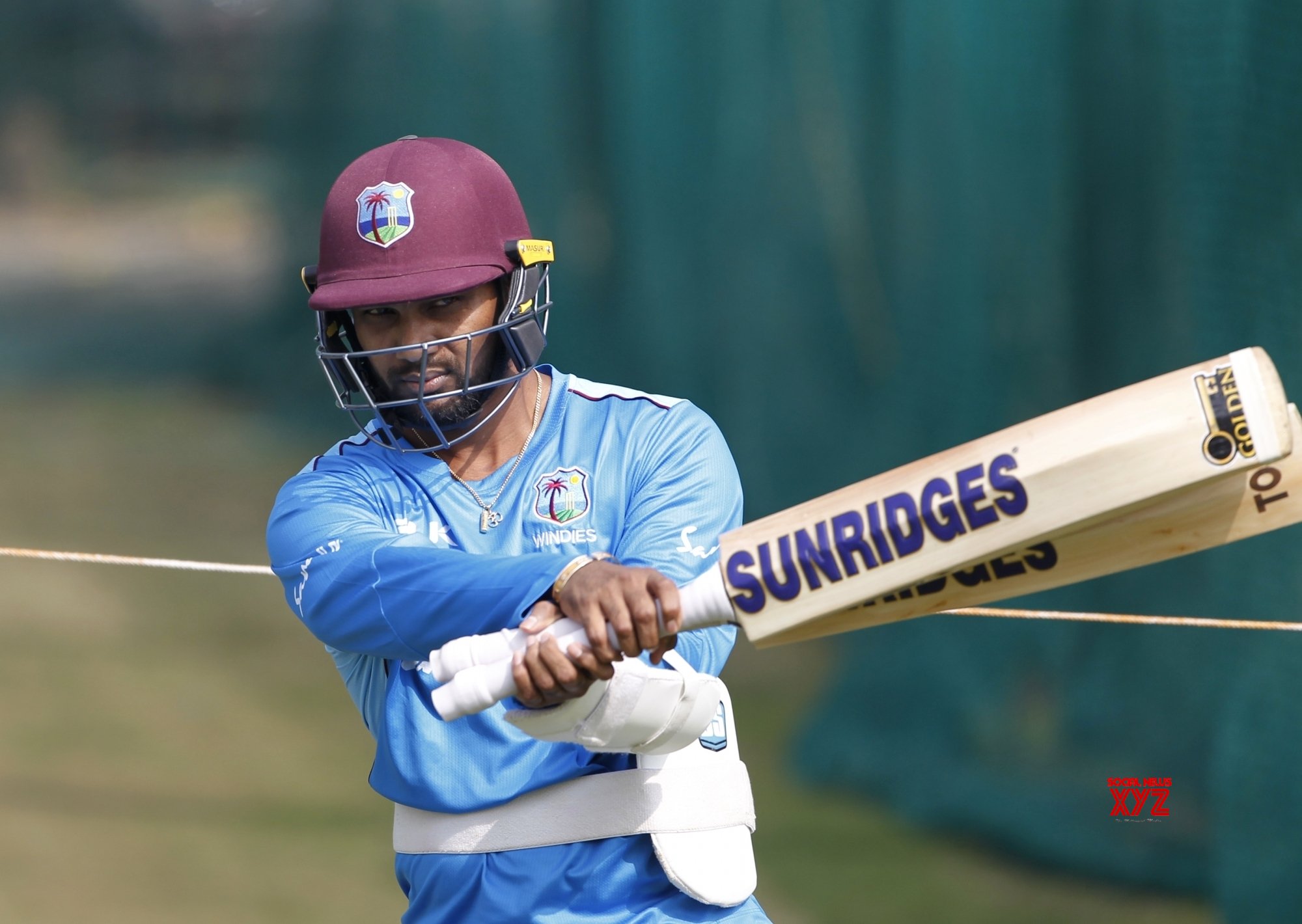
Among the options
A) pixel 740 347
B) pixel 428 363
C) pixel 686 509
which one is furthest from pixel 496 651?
pixel 740 347

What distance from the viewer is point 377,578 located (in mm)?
1616

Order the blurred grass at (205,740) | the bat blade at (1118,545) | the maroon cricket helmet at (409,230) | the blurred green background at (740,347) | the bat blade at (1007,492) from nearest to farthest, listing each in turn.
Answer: the bat blade at (1007,492) → the bat blade at (1118,545) → the maroon cricket helmet at (409,230) → the blurred green background at (740,347) → the blurred grass at (205,740)

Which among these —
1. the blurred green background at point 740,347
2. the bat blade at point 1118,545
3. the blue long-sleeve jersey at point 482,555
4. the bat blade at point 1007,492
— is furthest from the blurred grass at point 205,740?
the bat blade at point 1007,492

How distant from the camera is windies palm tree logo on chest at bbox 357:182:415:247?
5.86 ft

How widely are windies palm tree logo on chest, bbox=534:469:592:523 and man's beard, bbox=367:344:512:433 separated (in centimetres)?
12

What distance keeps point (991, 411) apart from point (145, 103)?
3.02 metres


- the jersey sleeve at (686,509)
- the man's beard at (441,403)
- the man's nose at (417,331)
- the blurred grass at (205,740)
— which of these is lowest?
the blurred grass at (205,740)

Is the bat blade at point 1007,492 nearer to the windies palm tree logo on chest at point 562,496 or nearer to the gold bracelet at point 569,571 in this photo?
the gold bracelet at point 569,571

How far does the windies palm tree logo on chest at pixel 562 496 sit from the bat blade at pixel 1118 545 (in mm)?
331

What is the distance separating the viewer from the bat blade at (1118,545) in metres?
1.51

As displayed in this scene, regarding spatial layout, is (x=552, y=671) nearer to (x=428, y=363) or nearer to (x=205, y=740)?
(x=428, y=363)

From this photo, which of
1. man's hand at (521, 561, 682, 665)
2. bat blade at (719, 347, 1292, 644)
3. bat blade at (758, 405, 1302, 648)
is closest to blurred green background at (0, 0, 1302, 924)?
bat blade at (758, 405, 1302, 648)

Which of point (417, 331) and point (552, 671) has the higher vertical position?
point (417, 331)

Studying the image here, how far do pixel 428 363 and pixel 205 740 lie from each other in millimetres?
2946
